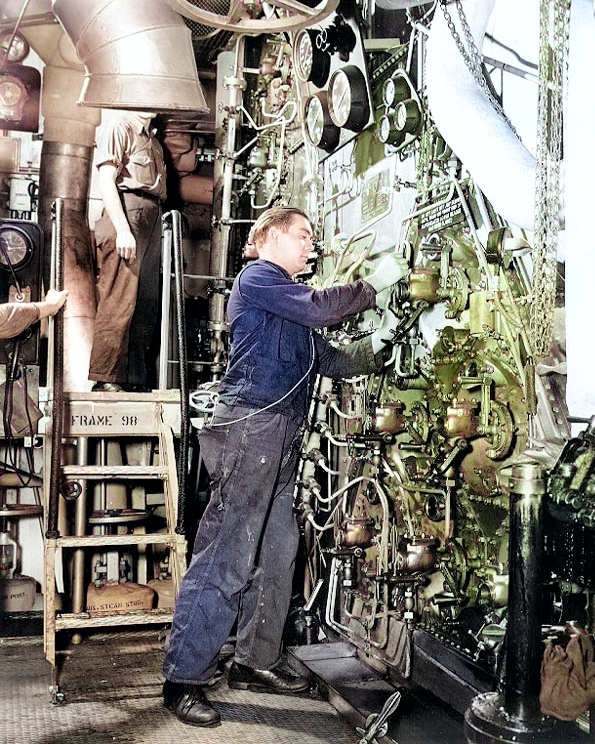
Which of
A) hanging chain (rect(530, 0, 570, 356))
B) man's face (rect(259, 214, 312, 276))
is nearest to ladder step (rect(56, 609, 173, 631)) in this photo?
man's face (rect(259, 214, 312, 276))

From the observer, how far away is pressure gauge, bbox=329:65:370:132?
11.2 ft

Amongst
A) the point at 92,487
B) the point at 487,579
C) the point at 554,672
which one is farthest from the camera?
the point at 92,487

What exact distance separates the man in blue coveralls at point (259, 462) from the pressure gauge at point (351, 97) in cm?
63

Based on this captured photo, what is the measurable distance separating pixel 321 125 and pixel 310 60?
0.34 metres

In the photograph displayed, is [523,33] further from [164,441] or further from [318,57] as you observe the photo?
[164,441]

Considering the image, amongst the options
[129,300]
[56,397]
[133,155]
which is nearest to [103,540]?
[56,397]

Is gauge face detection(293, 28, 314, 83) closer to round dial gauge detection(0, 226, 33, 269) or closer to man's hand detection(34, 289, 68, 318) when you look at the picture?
man's hand detection(34, 289, 68, 318)

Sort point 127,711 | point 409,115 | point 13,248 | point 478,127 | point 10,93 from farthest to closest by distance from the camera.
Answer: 1. point 10,93
2. point 13,248
3. point 409,115
4. point 127,711
5. point 478,127

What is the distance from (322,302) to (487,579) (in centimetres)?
112

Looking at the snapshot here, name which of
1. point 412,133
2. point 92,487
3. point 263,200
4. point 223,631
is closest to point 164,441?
point 92,487

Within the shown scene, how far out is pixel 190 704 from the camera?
2775 mm

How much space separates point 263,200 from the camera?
14.8 ft

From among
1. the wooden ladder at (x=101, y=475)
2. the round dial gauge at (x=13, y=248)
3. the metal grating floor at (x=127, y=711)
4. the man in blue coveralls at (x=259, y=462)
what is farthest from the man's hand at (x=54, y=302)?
the metal grating floor at (x=127, y=711)

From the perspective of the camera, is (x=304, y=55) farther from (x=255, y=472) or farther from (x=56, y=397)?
(x=255, y=472)
